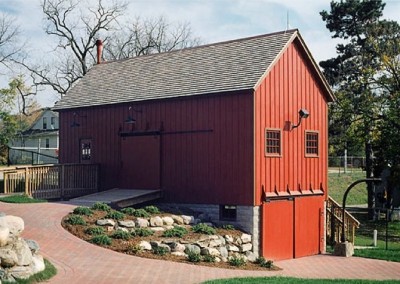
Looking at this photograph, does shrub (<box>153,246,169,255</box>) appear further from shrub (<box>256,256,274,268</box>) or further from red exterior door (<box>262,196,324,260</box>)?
red exterior door (<box>262,196,324,260</box>)

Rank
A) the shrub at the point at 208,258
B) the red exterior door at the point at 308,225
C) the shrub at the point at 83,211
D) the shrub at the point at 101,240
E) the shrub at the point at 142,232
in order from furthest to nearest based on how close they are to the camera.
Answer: the red exterior door at the point at 308,225 < the shrub at the point at 83,211 < the shrub at the point at 142,232 < the shrub at the point at 208,258 < the shrub at the point at 101,240

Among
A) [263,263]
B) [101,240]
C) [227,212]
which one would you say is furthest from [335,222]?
[101,240]

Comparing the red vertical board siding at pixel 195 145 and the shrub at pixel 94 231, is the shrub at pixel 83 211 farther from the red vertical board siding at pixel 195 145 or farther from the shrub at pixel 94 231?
the red vertical board siding at pixel 195 145

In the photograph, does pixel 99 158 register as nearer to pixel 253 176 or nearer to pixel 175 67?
pixel 175 67

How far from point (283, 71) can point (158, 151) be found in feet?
18.2

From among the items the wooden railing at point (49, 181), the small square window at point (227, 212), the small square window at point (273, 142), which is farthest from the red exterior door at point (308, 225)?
the wooden railing at point (49, 181)

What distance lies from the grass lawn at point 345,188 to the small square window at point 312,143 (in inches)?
690

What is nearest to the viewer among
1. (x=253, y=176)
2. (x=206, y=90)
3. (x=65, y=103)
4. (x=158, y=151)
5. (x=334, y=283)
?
(x=334, y=283)

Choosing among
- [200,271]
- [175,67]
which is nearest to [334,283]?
[200,271]

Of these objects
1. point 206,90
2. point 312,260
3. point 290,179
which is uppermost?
point 206,90

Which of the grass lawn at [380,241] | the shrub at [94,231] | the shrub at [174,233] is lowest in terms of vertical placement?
the grass lawn at [380,241]

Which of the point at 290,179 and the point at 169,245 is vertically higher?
the point at 290,179

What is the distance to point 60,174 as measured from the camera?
22406 mm

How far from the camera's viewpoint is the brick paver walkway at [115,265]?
1244 centimetres
